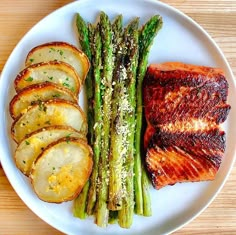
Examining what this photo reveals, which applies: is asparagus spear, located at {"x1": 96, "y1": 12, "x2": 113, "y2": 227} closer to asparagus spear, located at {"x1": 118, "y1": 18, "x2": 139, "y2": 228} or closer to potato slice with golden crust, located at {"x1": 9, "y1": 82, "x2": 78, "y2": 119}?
asparagus spear, located at {"x1": 118, "y1": 18, "x2": 139, "y2": 228}

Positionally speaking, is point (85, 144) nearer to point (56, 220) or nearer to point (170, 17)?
point (56, 220)

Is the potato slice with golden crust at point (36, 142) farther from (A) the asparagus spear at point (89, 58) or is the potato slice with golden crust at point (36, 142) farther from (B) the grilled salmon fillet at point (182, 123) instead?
(B) the grilled salmon fillet at point (182, 123)

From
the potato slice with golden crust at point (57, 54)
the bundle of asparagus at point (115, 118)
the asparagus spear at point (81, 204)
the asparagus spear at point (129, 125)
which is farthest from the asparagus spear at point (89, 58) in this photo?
the asparagus spear at point (81, 204)

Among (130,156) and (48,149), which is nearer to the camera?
(48,149)

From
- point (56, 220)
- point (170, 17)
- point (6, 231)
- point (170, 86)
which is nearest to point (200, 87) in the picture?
point (170, 86)

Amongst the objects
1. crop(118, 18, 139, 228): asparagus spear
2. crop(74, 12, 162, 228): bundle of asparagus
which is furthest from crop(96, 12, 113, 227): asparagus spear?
crop(118, 18, 139, 228): asparagus spear
